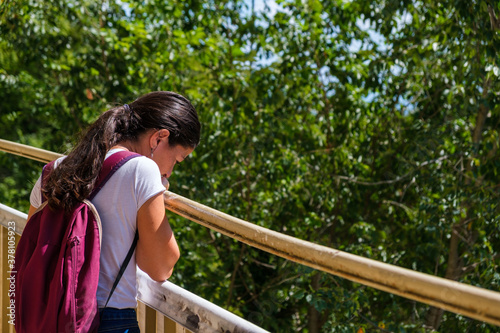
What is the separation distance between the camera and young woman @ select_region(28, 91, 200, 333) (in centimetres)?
135

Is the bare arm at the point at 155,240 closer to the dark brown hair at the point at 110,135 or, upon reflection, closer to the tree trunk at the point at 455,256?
the dark brown hair at the point at 110,135

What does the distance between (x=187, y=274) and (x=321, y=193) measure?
1.70m

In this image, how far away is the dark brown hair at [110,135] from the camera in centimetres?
134

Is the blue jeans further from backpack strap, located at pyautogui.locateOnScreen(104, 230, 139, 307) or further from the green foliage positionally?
the green foliage

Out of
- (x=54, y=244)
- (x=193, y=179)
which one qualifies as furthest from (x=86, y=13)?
(x=54, y=244)

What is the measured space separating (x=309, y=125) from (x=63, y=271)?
4.76 metres

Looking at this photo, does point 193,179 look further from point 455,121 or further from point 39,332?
point 39,332

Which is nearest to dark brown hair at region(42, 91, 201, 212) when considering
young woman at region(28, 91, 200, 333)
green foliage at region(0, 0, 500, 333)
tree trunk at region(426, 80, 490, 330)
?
young woman at region(28, 91, 200, 333)

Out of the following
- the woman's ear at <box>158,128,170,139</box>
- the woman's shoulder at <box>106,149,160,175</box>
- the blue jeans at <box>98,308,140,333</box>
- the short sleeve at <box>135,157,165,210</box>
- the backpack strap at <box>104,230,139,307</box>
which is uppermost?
the woman's ear at <box>158,128,170,139</box>

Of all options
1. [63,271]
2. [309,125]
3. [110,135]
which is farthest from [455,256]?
[63,271]

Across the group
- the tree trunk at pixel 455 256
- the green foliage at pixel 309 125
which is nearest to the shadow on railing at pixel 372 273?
the green foliage at pixel 309 125

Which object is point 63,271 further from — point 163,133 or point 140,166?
point 163,133

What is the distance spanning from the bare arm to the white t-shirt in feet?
0.07

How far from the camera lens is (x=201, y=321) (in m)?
1.33
